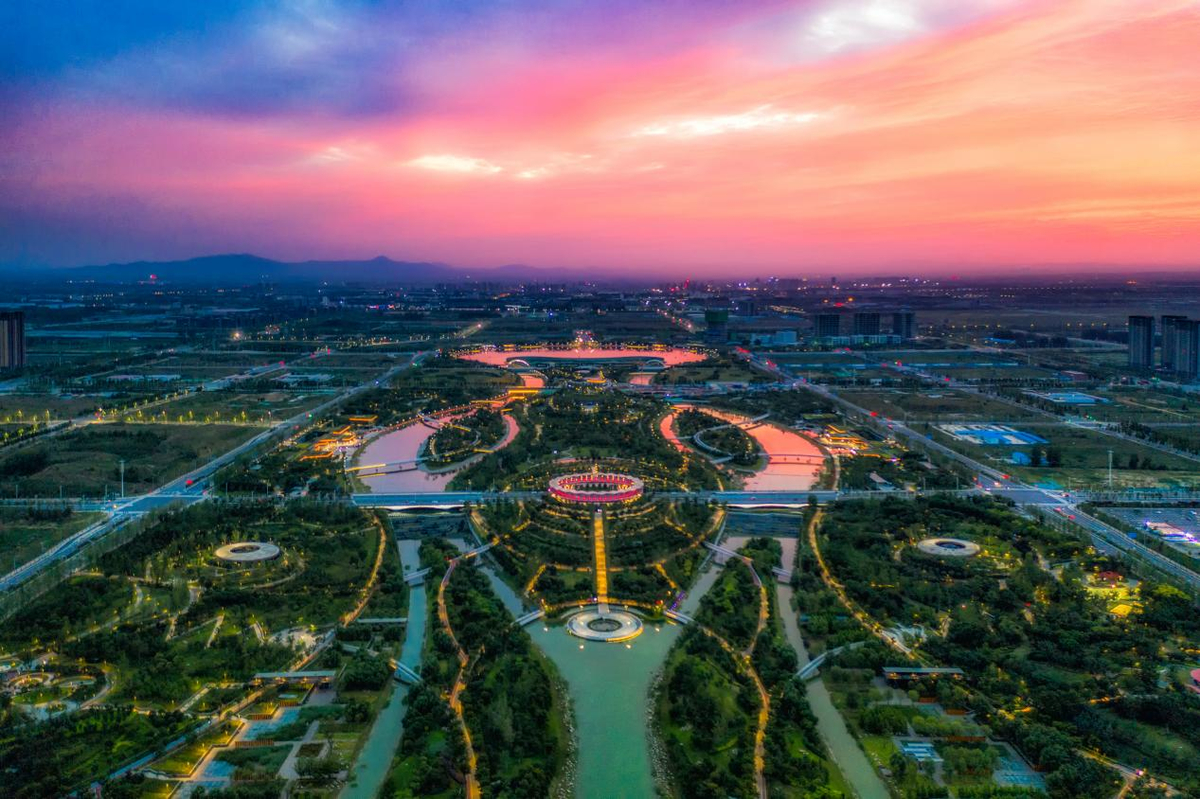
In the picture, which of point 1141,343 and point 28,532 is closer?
point 28,532

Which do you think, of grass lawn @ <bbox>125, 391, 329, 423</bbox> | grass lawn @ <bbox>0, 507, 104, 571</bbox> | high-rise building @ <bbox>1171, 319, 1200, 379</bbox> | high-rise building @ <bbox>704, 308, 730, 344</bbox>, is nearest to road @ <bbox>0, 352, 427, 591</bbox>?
grass lawn @ <bbox>0, 507, 104, 571</bbox>

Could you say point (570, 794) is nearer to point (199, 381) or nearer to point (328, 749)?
point (328, 749)

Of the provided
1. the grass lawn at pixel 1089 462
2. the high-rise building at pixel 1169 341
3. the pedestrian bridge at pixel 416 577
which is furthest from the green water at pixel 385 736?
the high-rise building at pixel 1169 341

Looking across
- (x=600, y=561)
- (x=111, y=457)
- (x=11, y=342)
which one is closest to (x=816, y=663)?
(x=600, y=561)

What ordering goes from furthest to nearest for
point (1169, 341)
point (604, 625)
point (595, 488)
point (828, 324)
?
1. point (828, 324)
2. point (1169, 341)
3. point (595, 488)
4. point (604, 625)

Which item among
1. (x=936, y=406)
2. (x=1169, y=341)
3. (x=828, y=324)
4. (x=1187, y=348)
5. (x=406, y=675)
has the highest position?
(x=828, y=324)

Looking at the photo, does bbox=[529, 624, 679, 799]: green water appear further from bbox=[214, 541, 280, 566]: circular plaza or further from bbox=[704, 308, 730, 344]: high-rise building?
bbox=[704, 308, 730, 344]: high-rise building

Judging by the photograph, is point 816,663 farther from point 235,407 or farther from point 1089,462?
point 235,407
